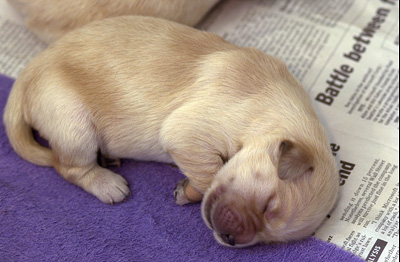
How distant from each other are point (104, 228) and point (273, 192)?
2.78ft

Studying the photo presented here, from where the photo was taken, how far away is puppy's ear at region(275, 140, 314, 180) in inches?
85.4

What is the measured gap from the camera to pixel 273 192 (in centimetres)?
219

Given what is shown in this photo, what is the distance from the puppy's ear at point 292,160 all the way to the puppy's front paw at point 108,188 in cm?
85

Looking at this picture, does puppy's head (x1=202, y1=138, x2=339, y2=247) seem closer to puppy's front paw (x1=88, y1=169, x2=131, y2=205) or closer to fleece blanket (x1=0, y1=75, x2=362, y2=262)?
fleece blanket (x1=0, y1=75, x2=362, y2=262)

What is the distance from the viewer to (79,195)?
2.68m

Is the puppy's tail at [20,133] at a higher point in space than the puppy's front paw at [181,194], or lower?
higher

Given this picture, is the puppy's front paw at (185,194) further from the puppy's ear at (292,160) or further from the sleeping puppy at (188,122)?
the puppy's ear at (292,160)

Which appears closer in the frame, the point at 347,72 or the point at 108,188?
the point at 108,188

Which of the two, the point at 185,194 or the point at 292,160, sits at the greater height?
the point at 292,160

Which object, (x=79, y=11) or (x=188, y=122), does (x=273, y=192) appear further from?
(x=79, y=11)

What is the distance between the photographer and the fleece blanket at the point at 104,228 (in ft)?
8.12

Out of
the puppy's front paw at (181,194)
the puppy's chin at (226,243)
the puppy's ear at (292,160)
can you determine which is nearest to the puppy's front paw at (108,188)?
the puppy's front paw at (181,194)

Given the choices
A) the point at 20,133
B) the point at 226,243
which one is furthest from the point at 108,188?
the point at 226,243

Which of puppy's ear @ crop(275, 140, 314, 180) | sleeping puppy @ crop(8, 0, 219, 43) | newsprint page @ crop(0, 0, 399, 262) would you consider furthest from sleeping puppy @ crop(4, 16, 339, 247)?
newsprint page @ crop(0, 0, 399, 262)
